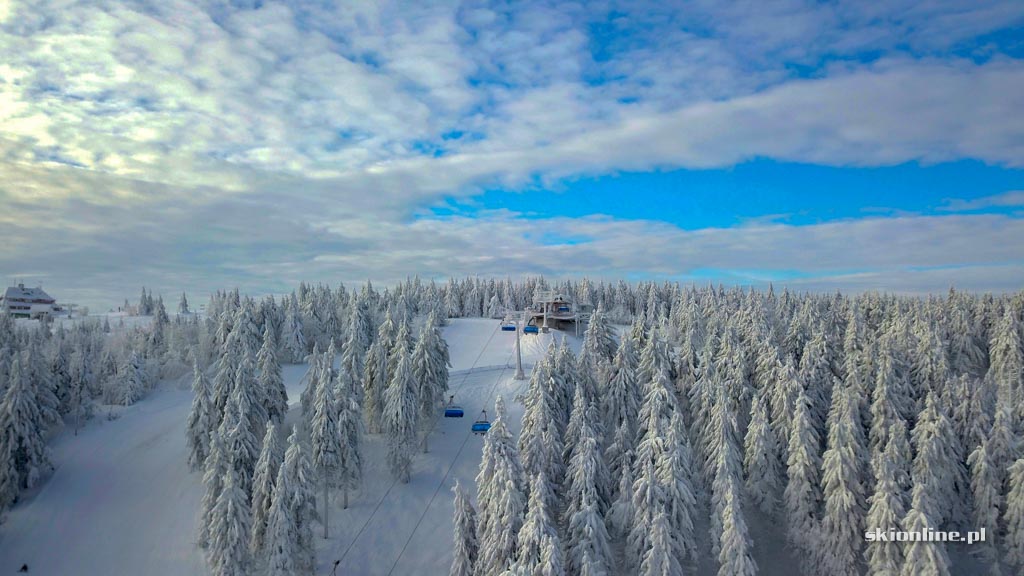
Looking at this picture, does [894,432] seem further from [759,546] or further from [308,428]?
[308,428]

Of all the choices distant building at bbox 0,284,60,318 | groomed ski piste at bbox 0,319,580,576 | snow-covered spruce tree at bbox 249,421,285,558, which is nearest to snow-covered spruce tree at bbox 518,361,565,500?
groomed ski piste at bbox 0,319,580,576

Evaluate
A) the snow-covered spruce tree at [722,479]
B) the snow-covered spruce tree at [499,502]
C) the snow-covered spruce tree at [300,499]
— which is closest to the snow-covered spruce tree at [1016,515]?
the snow-covered spruce tree at [722,479]

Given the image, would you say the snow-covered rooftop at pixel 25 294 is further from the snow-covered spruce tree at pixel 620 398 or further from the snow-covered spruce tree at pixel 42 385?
the snow-covered spruce tree at pixel 620 398

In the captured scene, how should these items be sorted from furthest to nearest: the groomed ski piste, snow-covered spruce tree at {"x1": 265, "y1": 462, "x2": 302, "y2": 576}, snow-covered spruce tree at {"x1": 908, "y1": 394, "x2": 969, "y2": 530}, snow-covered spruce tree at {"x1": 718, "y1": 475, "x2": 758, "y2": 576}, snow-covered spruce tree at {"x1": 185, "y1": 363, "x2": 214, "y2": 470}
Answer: snow-covered spruce tree at {"x1": 185, "y1": 363, "x2": 214, "y2": 470} → the groomed ski piste → snow-covered spruce tree at {"x1": 908, "y1": 394, "x2": 969, "y2": 530} → snow-covered spruce tree at {"x1": 265, "y1": 462, "x2": 302, "y2": 576} → snow-covered spruce tree at {"x1": 718, "y1": 475, "x2": 758, "y2": 576}


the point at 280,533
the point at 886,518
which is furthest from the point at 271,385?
the point at 886,518

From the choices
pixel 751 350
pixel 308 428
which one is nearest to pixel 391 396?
pixel 308 428

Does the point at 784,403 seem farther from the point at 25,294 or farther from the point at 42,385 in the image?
the point at 25,294

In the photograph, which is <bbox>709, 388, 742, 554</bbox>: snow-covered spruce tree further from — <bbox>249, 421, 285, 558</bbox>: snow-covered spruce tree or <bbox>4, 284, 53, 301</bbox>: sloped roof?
<bbox>4, 284, 53, 301</bbox>: sloped roof
